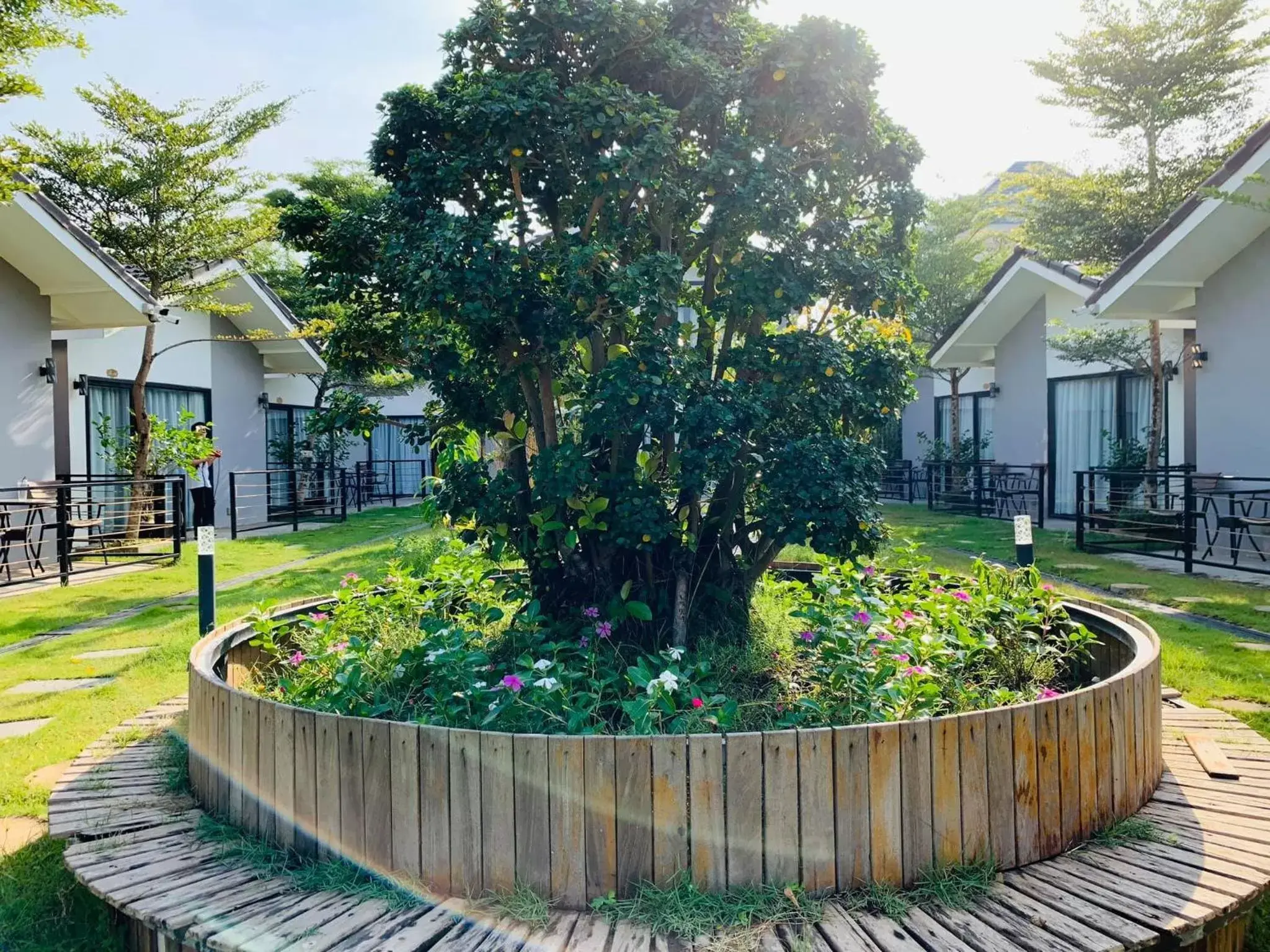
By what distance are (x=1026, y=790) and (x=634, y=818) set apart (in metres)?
1.08

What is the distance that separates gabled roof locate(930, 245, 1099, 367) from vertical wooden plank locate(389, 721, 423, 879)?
11.5 meters

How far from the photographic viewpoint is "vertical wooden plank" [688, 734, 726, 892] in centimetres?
226

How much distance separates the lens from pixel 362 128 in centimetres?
393

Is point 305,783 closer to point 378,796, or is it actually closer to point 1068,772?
point 378,796

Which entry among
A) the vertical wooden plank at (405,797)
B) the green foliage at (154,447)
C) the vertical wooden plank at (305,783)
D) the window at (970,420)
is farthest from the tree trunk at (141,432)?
the window at (970,420)

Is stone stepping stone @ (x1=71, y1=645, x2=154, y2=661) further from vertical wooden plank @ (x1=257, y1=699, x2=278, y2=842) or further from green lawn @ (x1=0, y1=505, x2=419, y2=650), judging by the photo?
vertical wooden plank @ (x1=257, y1=699, x2=278, y2=842)

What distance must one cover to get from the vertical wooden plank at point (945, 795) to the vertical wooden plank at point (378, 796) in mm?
1421

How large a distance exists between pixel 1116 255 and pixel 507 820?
1271 cm

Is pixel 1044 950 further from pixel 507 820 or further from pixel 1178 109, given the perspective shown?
pixel 1178 109

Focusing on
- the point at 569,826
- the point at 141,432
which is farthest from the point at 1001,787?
the point at 141,432

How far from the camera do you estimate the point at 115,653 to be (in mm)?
5551

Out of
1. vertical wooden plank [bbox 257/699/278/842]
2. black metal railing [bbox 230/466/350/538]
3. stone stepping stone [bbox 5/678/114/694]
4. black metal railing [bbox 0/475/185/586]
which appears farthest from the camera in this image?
black metal railing [bbox 230/466/350/538]

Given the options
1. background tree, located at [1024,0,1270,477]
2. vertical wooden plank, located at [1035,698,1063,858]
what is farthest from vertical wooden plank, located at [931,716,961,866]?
background tree, located at [1024,0,1270,477]

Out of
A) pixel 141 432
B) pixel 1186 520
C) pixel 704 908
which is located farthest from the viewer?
pixel 141 432
